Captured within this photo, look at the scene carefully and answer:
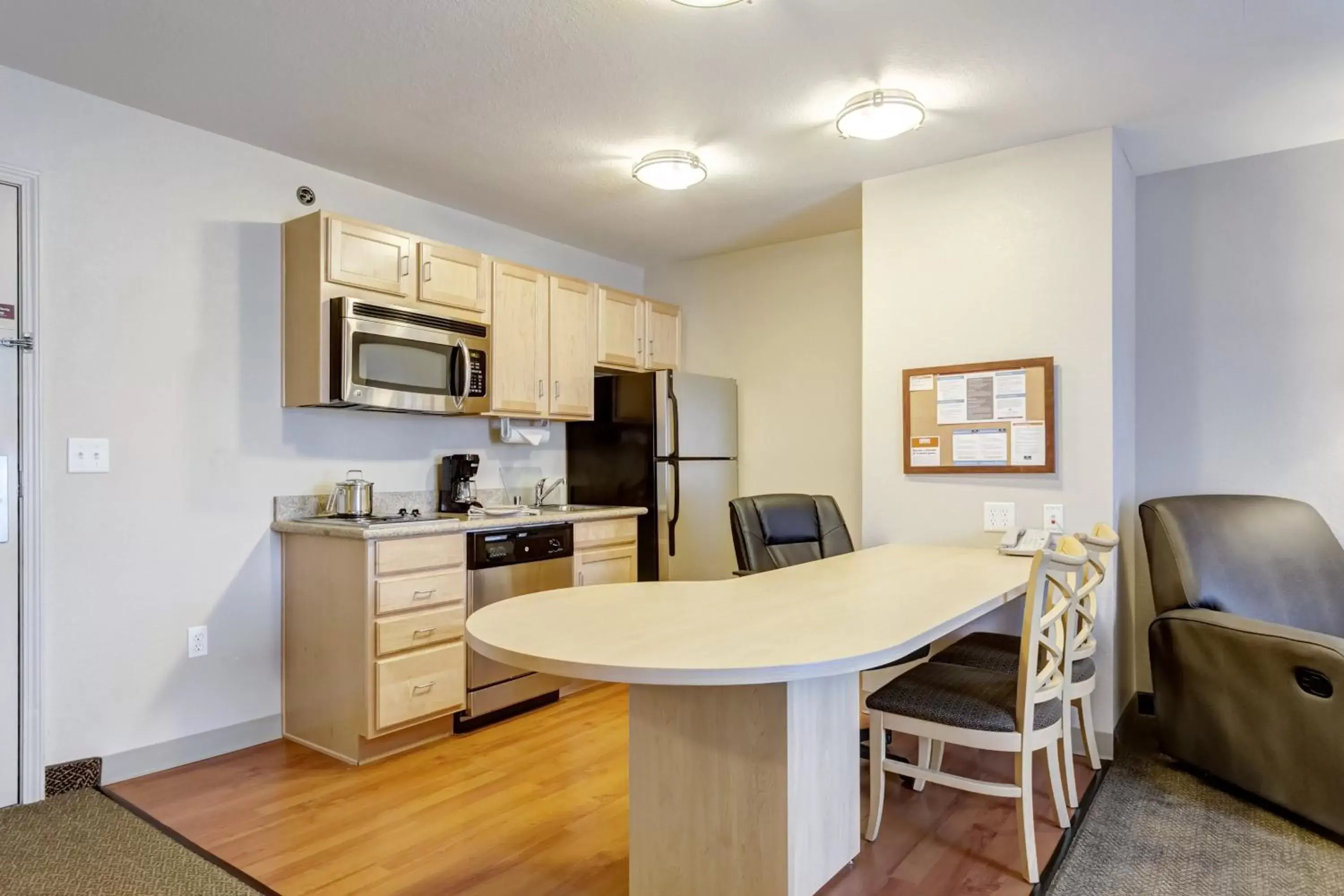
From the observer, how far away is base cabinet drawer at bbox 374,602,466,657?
2.83 meters

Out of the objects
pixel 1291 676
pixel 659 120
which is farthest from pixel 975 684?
pixel 659 120

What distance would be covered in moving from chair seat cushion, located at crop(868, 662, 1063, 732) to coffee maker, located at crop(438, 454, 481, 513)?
2.25 meters

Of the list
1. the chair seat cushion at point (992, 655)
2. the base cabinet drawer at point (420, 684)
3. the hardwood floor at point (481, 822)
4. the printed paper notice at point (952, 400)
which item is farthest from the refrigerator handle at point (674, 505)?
the chair seat cushion at point (992, 655)

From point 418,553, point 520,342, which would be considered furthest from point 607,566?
point 520,342

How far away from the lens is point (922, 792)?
2502 mm

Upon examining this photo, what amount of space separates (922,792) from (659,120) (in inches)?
101

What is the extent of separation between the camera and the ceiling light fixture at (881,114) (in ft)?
8.43

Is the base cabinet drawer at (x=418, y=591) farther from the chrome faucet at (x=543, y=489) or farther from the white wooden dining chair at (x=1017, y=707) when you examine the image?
the white wooden dining chair at (x=1017, y=707)

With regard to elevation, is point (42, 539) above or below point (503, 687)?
above

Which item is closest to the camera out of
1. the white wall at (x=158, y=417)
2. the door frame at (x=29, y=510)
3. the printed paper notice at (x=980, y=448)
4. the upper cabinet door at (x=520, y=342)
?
the door frame at (x=29, y=510)

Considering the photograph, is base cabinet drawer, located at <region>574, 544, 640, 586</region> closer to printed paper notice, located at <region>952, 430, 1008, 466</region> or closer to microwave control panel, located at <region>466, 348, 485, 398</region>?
microwave control panel, located at <region>466, 348, 485, 398</region>

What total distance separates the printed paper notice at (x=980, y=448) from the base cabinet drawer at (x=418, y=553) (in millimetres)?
2101

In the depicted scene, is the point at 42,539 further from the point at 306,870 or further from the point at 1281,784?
the point at 1281,784

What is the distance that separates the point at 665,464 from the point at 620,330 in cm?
90
